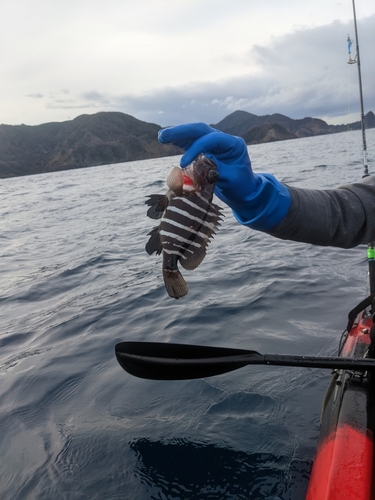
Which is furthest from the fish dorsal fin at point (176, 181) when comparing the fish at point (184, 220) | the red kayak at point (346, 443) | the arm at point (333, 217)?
the red kayak at point (346, 443)

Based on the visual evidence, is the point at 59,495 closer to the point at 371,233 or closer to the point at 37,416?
the point at 37,416

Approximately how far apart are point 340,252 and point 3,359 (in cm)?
718

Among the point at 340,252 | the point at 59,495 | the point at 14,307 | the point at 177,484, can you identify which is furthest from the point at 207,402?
the point at 340,252

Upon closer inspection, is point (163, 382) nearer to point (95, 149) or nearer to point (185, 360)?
point (185, 360)

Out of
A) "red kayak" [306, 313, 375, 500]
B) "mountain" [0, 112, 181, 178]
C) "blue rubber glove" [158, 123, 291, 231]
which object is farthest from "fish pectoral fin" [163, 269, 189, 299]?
"mountain" [0, 112, 181, 178]

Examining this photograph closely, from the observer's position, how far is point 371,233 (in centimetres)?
264

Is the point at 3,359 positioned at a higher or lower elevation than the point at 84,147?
lower

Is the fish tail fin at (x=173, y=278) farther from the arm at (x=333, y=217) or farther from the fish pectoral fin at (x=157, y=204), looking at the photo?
the arm at (x=333, y=217)

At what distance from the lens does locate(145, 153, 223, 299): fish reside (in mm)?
2102

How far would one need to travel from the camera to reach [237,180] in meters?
2.55

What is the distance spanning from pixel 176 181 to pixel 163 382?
125 inches

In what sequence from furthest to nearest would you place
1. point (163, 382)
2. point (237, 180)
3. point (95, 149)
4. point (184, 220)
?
point (95, 149), point (163, 382), point (237, 180), point (184, 220)

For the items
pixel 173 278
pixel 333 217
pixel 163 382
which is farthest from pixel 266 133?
pixel 173 278

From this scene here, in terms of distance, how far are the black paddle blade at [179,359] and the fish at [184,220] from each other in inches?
35.2
